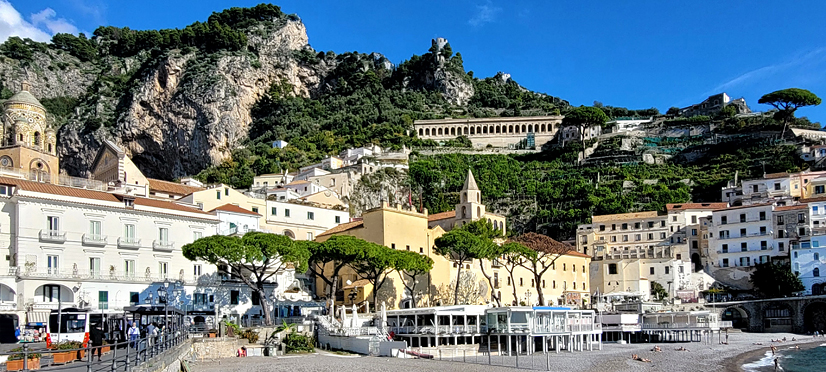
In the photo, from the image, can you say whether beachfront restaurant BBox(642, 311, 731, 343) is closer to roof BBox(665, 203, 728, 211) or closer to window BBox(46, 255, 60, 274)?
roof BBox(665, 203, 728, 211)

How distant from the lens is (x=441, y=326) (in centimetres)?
4344

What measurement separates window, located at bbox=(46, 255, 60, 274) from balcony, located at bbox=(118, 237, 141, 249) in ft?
12.3

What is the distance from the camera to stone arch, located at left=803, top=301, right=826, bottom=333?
68.2 meters

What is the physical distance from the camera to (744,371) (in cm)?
3881

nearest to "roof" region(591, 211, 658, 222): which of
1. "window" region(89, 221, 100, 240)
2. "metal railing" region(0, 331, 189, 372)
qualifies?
"window" region(89, 221, 100, 240)

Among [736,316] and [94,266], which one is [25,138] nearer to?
[94,266]

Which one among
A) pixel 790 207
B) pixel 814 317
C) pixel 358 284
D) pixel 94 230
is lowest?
pixel 814 317

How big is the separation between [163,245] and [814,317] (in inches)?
2323

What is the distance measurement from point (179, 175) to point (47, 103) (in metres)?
32.1

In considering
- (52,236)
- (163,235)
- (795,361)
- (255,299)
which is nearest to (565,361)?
(795,361)

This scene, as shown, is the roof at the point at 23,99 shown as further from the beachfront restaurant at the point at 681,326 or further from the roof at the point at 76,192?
the beachfront restaurant at the point at 681,326

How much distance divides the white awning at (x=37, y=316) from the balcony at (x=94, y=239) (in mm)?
5663

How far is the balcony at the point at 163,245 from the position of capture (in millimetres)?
45725

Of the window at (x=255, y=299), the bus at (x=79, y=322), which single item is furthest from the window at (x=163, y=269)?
the bus at (x=79, y=322)
